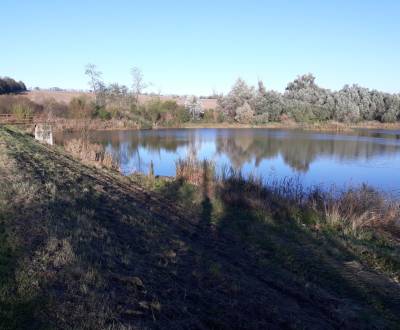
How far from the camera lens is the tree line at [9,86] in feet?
185

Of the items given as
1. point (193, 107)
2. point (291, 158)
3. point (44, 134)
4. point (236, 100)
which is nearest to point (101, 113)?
point (193, 107)

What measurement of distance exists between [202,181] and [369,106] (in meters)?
52.2

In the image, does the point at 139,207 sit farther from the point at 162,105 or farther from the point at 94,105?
the point at 162,105

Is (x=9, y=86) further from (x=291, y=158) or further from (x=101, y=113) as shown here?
(x=291, y=158)

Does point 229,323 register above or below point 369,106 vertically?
below

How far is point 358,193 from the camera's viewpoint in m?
10.7

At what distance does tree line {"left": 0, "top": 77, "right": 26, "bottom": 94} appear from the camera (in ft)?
185

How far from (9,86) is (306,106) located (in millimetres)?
48684

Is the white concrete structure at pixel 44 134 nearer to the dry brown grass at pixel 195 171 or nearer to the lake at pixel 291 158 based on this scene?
the lake at pixel 291 158

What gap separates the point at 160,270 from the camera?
462 centimetres

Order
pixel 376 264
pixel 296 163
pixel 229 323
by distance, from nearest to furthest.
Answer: pixel 229 323
pixel 376 264
pixel 296 163

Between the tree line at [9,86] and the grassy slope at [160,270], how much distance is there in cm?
5593

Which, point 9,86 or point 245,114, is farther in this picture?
point 9,86

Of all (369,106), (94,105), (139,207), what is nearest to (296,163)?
(139,207)
